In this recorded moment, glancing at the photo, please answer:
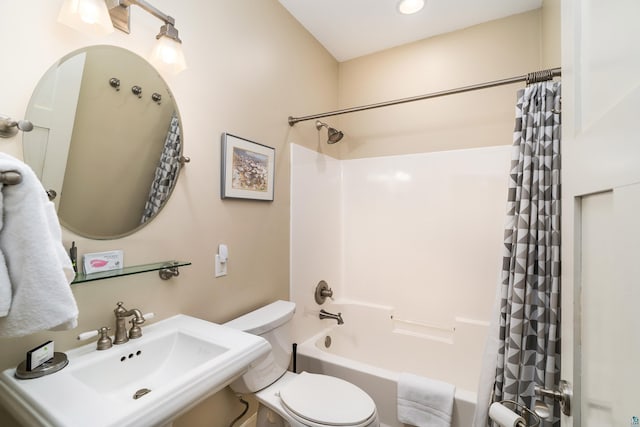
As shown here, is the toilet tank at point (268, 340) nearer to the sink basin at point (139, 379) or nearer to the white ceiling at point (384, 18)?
the sink basin at point (139, 379)

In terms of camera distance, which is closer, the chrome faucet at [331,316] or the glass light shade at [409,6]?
the glass light shade at [409,6]

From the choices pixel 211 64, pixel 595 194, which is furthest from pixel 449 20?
pixel 595 194

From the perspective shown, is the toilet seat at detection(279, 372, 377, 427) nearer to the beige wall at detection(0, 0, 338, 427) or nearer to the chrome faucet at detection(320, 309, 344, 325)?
the beige wall at detection(0, 0, 338, 427)

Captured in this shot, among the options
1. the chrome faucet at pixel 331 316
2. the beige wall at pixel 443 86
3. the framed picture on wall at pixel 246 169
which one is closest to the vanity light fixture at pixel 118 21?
the framed picture on wall at pixel 246 169

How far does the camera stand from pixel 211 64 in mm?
1488

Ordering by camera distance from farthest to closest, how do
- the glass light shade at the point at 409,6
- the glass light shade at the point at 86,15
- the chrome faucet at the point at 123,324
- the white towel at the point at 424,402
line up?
the glass light shade at the point at 409,6, the white towel at the point at 424,402, the chrome faucet at the point at 123,324, the glass light shade at the point at 86,15

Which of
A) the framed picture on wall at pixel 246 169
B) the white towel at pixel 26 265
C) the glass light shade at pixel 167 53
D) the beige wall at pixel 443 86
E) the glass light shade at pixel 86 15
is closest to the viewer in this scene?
the white towel at pixel 26 265

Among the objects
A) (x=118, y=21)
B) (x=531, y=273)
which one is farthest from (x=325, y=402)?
(x=118, y=21)

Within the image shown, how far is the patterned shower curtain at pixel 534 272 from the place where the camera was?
1.22m

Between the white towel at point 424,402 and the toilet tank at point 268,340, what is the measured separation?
646 millimetres

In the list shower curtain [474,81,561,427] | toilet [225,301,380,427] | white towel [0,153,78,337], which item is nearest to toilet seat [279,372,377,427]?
toilet [225,301,380,427]

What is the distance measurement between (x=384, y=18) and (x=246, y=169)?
1511 mm

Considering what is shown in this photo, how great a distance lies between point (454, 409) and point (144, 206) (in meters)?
1.72

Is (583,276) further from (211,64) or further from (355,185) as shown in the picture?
(355,185)
